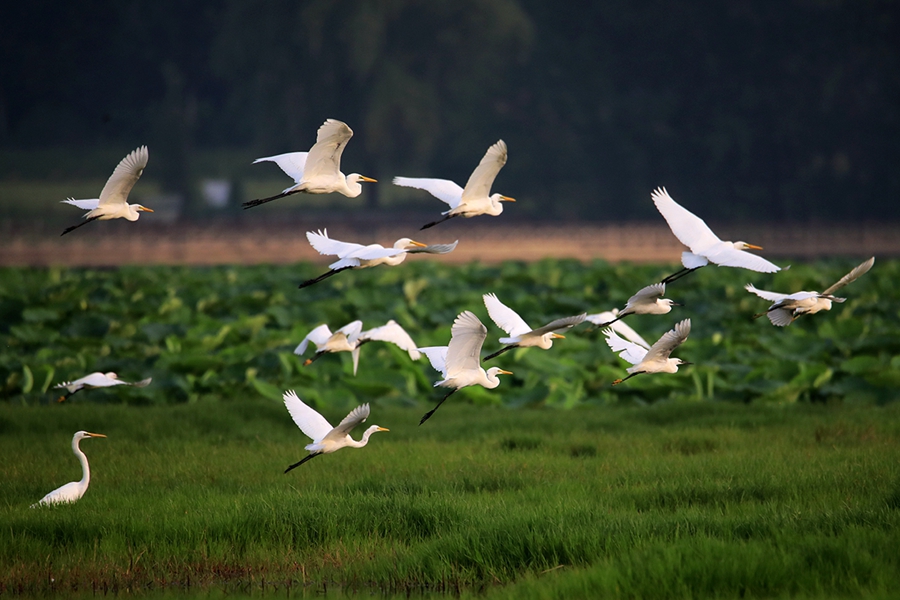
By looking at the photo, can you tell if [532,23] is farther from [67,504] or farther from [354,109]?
[67,504]

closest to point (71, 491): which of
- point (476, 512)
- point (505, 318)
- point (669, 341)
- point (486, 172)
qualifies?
point (476, 512)

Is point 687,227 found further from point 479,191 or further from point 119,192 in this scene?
point 119,192

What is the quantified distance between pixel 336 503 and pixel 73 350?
6.91 m

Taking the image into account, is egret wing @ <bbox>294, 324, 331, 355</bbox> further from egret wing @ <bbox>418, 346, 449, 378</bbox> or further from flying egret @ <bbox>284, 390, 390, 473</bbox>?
flying egret @ <bbox>284, 390, 390, 473</bbox>

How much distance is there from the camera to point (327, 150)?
6273mm

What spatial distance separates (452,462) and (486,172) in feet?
11.3

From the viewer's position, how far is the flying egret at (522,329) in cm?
572

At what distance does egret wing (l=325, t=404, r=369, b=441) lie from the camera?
5.83 metres

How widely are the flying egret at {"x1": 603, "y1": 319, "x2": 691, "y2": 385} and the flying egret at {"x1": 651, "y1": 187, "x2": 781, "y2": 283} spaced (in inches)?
11.5

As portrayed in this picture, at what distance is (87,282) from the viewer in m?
20.4

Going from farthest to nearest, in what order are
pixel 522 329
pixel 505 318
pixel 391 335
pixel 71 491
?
1. pixel 391 335
2. pixel 71 491
3. pixel 505 318
4. pixel 522 329

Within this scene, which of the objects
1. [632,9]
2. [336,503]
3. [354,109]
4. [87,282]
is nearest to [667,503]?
[336,503]

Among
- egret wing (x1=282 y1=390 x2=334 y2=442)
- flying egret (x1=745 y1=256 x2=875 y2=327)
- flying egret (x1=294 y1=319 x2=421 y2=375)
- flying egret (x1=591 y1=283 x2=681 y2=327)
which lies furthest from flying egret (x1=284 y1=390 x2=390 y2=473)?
flying egret (x1=745 y1=256 x2=875 y2=327)

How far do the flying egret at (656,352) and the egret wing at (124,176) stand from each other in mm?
2930
